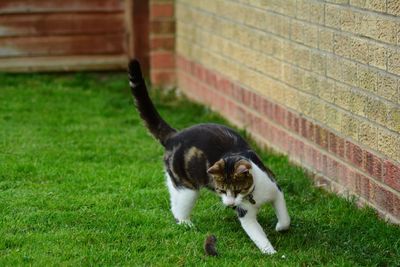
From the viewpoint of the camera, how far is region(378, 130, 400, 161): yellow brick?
636 centimetres

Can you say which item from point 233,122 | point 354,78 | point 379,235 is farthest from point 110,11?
point 379,235

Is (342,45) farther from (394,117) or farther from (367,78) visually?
(394,117)

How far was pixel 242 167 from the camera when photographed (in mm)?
5859

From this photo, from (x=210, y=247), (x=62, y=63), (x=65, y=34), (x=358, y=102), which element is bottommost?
(x=62, y=63)

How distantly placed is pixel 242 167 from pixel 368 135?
130 centimetres

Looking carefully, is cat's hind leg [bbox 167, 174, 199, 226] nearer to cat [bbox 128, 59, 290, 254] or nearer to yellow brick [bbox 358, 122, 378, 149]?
cat [bbox 128, 59, 290, 254]

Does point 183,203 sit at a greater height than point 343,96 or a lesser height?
lesser

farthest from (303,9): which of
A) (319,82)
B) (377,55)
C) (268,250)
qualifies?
(268,250)

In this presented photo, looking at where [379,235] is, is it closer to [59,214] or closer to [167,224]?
[167,224]

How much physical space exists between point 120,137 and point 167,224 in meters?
2.96

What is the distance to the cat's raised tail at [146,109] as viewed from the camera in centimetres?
681

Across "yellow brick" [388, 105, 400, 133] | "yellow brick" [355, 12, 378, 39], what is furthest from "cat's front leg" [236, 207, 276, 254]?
"yellow brick" [355, 12, 378, 39]

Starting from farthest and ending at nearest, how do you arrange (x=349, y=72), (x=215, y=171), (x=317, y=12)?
(x=317, y=12) → (x=349, y=72) → (x=215, y=171)

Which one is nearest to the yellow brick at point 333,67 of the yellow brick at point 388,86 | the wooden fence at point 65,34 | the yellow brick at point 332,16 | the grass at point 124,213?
the yellow brick at point 332,16
